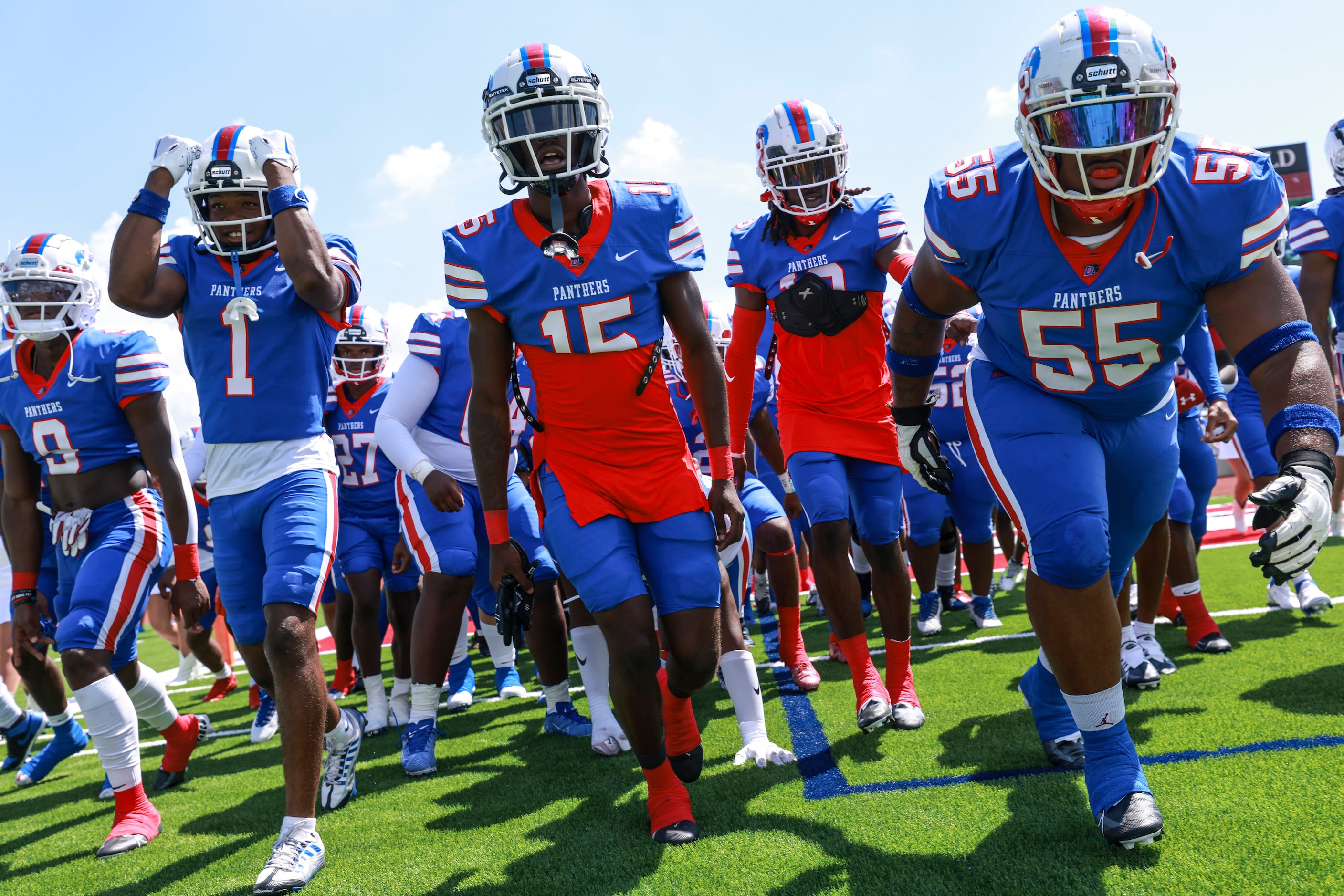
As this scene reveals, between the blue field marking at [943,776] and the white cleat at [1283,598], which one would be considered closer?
the blue field marking at [943,776]

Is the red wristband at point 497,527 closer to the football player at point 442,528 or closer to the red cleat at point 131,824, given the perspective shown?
the football player at point 442,528

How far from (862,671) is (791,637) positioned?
1.17m

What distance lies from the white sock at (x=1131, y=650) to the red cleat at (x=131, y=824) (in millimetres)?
4142

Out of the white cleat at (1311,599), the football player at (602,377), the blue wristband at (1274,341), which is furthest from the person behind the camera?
the white cleat at (1311,599)

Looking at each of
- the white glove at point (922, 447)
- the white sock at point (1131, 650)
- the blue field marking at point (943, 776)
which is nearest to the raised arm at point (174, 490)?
the blue field marking at point (943, 776)

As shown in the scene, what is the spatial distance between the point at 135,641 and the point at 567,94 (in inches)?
131

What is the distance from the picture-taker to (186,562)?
3.93 metres

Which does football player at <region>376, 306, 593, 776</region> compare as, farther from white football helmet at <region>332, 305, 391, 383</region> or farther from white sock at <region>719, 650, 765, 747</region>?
white sock at <region>719, 650, 765, 747</region>

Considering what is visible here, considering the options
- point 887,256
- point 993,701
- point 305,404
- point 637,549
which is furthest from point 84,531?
point 993,701

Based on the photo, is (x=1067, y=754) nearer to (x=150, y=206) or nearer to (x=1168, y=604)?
(x=1168, y=604)

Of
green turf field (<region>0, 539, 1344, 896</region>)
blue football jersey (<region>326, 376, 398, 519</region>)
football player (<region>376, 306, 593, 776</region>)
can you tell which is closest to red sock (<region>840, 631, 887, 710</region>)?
green turf field (<region>0, 539, 1344, 896</region>)

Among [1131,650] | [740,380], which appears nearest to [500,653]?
[740,380]

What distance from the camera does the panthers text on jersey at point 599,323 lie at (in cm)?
313

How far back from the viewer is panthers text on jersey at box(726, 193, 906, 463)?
4.41 m
